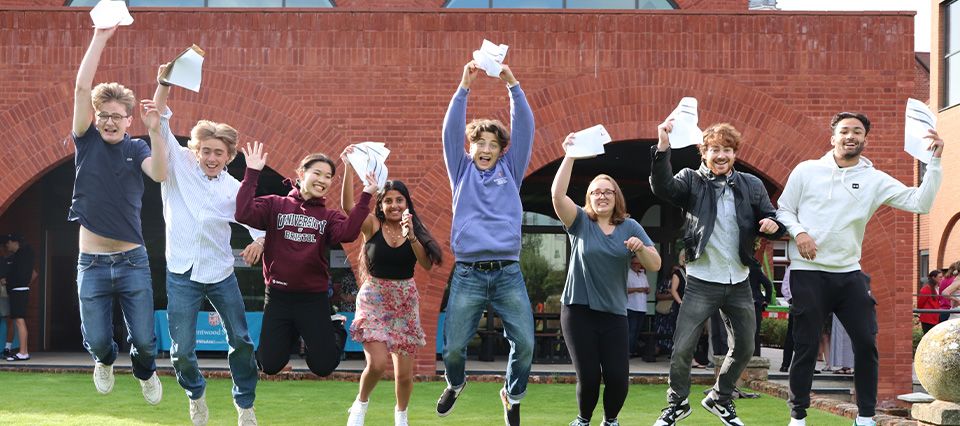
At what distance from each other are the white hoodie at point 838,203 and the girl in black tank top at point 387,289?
2.36 meters

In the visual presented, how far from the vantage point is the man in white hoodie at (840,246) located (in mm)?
7422

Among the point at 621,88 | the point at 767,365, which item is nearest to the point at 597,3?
the point at 621,88

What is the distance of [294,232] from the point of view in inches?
295

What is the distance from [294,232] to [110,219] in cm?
114

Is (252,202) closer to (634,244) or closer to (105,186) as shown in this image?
(105,186)

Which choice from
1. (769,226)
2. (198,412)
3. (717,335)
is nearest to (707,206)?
(769,226)

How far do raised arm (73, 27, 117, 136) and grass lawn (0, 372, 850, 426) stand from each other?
3114mm

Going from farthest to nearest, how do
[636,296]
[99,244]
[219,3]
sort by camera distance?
[219,3] < [636,296] < [99,244]

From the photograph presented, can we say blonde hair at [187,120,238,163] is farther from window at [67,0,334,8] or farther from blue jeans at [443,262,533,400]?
window at [67,0,334,8]

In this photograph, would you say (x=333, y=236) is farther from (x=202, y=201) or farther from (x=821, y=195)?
(x=821, y=195)

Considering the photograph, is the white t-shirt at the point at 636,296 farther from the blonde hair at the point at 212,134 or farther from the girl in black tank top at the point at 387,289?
the blonde hair at the point at 212,134

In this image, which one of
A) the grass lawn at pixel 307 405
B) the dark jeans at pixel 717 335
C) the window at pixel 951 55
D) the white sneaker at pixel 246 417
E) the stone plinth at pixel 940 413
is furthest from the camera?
the window at pixel 951 55

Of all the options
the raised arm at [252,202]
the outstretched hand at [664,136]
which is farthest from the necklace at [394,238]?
the outstretched hand at [664,136]

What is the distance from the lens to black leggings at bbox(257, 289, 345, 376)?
7.49 metres
